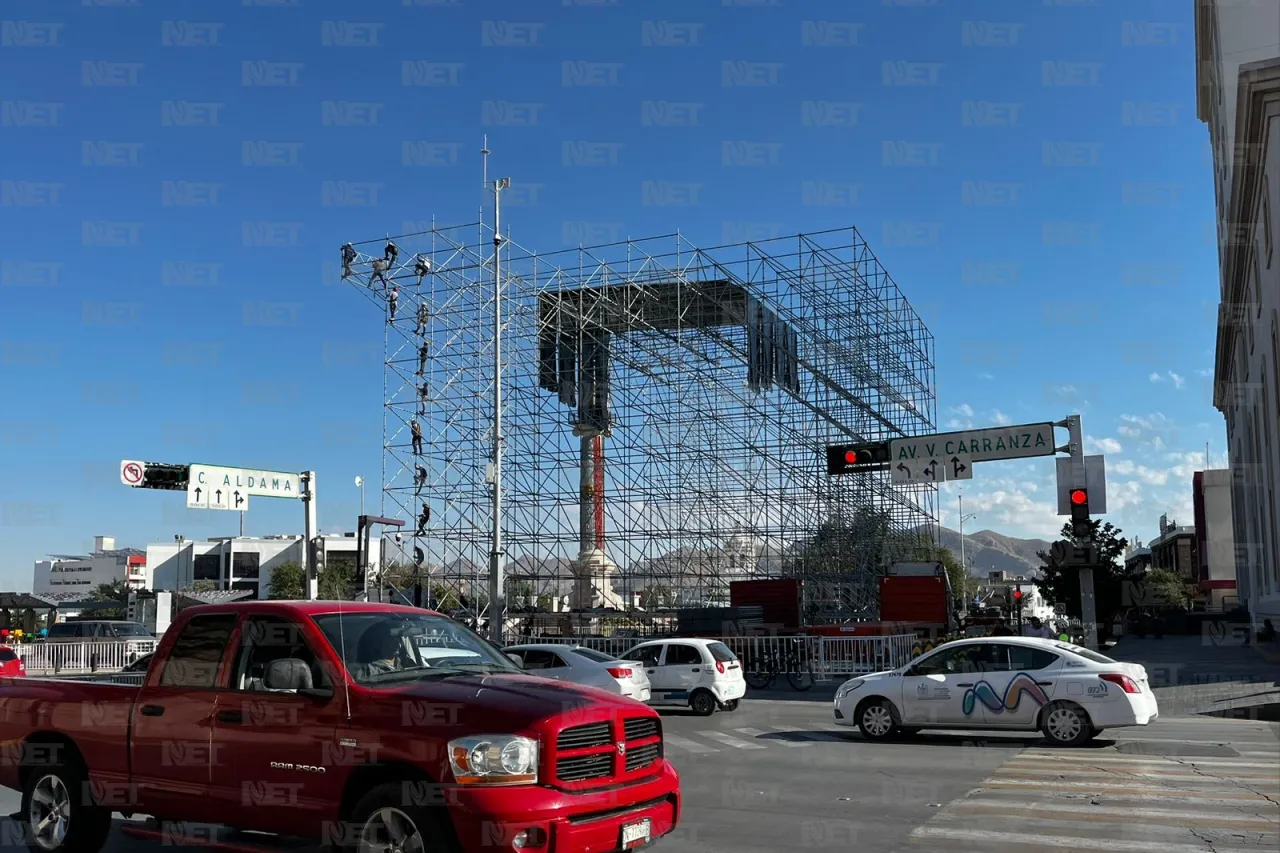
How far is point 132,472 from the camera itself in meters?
21.5

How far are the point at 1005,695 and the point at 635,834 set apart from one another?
930 cm

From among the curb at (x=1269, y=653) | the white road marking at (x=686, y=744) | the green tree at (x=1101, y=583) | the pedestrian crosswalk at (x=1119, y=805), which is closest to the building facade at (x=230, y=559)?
the green tree at (x=1101, y=583)

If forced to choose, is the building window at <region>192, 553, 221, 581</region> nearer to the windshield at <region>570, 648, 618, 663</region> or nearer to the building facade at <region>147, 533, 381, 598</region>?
the building facade at <region>147, 533, 381, 598</region>

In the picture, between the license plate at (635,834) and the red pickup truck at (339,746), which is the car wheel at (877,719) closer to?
the red pickup truck at (339,746)

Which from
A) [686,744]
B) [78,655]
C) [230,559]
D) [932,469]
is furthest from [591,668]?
[230,559]

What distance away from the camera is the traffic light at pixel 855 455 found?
85.4ft

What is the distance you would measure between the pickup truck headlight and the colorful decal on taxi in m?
9.95

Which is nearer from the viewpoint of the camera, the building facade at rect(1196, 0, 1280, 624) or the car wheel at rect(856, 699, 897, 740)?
the car wheel at rect(856, 699, 897, 740)

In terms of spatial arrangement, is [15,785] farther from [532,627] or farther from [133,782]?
[532,627]

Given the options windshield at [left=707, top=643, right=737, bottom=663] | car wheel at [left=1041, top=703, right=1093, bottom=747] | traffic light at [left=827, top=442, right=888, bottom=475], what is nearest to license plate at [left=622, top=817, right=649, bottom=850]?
car wheel at [left=1041, top=703, right=1093, bottom=747]

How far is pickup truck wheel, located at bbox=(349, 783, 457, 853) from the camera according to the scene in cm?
606

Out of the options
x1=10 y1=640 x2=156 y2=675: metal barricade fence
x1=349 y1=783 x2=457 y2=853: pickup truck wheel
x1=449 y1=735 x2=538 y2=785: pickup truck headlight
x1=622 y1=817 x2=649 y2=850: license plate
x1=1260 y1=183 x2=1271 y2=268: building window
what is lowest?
x1=10 y1=640 x2=156 y2=675: metal barricade fence

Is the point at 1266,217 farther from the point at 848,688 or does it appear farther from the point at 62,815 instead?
the point at 62,815

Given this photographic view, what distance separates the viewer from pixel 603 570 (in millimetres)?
47219
